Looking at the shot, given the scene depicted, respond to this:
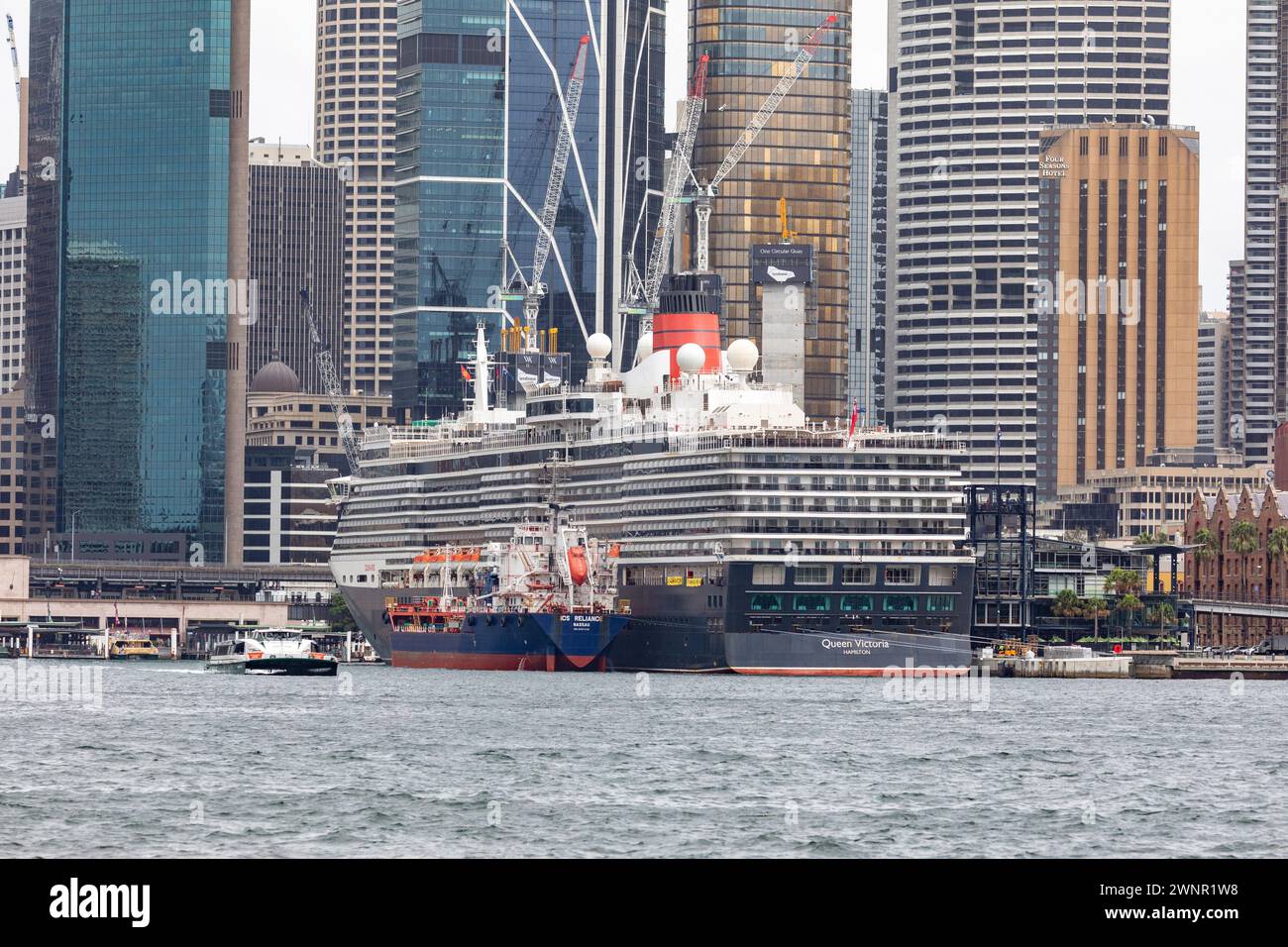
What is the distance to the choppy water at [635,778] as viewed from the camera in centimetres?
6662

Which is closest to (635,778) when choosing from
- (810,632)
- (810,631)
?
(810,632)

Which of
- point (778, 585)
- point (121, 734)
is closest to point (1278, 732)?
point (121, 734)

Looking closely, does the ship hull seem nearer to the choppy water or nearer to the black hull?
the black hull

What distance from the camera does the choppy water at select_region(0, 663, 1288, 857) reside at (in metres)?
66.6

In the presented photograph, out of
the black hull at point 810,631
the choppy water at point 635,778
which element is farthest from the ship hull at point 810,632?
the choppy water at point 635,778

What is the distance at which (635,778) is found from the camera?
86938 mm

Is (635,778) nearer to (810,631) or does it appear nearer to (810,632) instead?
(810,632)

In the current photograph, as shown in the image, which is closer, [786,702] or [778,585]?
[786,702]

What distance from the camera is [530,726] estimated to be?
392 ft

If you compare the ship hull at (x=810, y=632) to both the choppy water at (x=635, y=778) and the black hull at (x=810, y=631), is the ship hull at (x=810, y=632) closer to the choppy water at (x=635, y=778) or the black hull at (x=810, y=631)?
the black hull at (x=810, y=631)

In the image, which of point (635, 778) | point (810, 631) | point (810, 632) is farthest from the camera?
point (810, 631)
